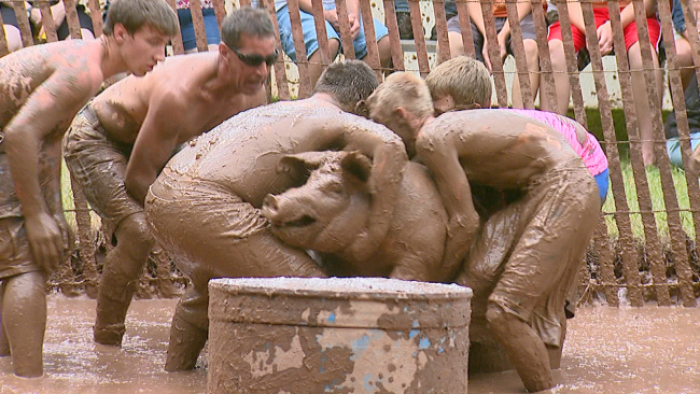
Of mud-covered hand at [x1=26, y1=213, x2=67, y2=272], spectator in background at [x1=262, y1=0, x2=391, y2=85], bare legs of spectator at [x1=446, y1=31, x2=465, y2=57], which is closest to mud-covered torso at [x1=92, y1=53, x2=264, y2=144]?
mud-covered hand at [x1=26, y1=213, x2=67, y2=272]

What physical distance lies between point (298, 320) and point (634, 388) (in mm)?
1894

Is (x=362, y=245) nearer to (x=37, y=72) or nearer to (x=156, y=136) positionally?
(x=156, y=136)

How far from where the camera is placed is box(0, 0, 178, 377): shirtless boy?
12.8ft

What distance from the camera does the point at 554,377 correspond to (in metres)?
4.14

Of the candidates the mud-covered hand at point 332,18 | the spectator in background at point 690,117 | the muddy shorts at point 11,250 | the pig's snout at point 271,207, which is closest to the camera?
the pig's snout at point 271,207

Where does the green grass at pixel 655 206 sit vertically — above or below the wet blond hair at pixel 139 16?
below

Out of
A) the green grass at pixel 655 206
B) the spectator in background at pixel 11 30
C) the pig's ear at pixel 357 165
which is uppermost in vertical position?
the spectator in background at pixel 11 30

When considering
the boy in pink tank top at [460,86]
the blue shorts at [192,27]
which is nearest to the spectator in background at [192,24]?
the blue shorts at [192,27]

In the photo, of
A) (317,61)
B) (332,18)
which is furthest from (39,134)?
(332,18)

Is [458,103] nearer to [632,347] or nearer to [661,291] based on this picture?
[632,347]

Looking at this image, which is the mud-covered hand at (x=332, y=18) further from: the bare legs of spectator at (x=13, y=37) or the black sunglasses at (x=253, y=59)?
the black sunglasses at (x=253, y=59)

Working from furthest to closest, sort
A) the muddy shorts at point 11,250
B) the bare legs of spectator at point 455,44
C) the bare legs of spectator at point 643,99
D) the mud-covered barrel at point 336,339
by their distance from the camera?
the bare legs of spectator at point 455,44 < the bare legs of spectator at point 643,99 < the muddy shorts at point 11,250 < the mud-covered barrel at point 336,339

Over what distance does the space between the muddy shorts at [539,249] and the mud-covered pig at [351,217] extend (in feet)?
0.55

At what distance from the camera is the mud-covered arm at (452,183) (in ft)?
12.7
